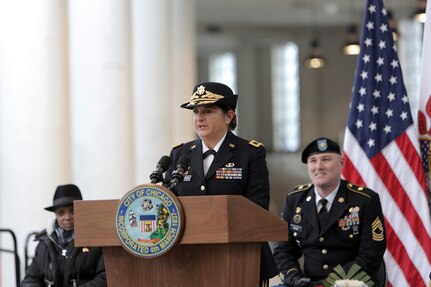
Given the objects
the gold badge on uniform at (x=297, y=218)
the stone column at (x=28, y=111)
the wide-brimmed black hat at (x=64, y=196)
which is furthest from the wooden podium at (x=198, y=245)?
the stone column at (x=28, y=111)

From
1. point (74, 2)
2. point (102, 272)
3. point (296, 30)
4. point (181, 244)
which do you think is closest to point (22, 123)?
point (74, 2)

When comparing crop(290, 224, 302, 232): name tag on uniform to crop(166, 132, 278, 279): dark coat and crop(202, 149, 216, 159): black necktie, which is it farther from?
crop(202, 149, 216, 159): black necktie

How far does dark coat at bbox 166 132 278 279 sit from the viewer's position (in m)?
4.51

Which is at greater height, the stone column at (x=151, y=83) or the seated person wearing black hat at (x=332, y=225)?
the stone column at (x=151, y=83)

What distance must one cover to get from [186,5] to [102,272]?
23.0ft

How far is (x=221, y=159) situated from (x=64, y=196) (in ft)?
6.89

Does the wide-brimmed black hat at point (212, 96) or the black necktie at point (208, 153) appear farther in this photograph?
the black necktie at point (208, 153)

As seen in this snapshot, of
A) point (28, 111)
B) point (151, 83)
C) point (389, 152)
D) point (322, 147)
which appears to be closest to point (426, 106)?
point (389, 152)

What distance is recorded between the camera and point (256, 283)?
164 inches

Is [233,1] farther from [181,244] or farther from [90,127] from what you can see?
[181,244]

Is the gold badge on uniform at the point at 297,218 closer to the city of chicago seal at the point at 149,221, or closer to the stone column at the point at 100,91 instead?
the city of chicago seal at the point at 149,221

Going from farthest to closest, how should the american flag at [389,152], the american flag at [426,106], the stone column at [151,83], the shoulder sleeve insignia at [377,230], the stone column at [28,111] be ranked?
the stone column at [151,83] < the stone column at [28,111] < the american flag at [426,106] < the american flag at [389,152] < the shoulder sleeve insignia at [377,230]

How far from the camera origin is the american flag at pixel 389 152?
6633 mm

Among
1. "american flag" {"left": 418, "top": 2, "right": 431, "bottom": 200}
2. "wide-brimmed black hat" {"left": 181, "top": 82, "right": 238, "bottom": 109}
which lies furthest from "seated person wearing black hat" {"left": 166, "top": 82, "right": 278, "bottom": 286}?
"american flag" {"left": 418, "top": 2, "right": 431, "bottom": 200}
